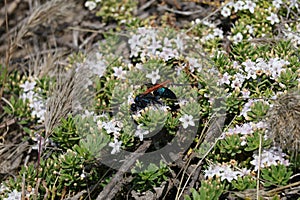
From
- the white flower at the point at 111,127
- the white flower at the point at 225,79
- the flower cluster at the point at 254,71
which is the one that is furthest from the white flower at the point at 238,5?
the white flower at the point at 111,127

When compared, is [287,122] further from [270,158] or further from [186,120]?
[186,120]

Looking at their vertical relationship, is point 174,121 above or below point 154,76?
below

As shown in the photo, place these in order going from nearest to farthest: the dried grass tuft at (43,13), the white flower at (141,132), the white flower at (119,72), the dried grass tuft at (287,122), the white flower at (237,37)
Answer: the dried grass tuft at (287,122)
the white flower at (141,132)
the white flower at (119,72)
the white flower at (237,37)
the dried grass tuft at (43,13)

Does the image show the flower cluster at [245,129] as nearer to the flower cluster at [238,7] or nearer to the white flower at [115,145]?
the white flower at [115,145]

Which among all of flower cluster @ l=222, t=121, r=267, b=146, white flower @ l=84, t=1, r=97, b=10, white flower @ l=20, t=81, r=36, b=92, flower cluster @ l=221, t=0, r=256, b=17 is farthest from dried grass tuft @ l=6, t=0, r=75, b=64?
flower cluster @ l=222, t=121, r=267, b=146

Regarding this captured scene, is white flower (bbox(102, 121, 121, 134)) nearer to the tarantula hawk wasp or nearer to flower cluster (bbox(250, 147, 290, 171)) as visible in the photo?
the tarantula hawk wasp

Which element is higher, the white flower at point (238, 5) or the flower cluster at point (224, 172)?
the white flower at point (238, 5)

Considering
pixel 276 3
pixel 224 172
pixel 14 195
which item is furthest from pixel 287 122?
pixel 14 195
